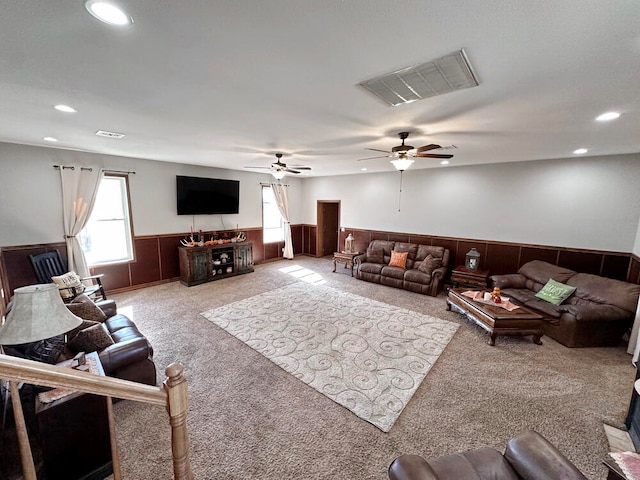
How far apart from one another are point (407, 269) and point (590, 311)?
2972 mm

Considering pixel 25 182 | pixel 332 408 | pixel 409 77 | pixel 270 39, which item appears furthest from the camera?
pixel 25 182

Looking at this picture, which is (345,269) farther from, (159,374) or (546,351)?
(159,374)

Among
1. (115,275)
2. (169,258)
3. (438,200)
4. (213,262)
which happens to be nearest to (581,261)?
(438,200)

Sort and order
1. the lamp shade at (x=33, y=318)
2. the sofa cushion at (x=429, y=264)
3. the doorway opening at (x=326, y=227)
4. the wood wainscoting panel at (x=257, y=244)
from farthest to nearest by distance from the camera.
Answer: the doorway opening at (x=326, y=227) < the wood wainscoting panel at (x=257, y=244) < the sofa cushion at (x=429, y=264) < the lamp shade at (x=33, y=318)

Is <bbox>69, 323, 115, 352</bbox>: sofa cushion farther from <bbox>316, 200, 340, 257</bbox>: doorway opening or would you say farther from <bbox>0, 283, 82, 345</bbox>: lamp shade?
<bbox>316, 200, 340, 257</bbox>: doorway opening

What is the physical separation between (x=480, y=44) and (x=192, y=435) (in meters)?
3.34

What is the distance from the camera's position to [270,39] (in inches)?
54.5

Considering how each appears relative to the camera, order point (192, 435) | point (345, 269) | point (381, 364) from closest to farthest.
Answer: point (192, 435) < point (381, 364) < point (345, 269)

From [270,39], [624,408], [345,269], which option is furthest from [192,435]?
[345,269]

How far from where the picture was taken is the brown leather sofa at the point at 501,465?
1.26 meters

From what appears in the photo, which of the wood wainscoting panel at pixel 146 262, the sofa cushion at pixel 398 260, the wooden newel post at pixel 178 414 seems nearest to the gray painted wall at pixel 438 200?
the wood wainscoting panel at pixel 146 262

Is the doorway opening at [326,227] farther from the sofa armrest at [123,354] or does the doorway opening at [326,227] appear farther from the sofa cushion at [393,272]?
the sofa armrest at [123,354]

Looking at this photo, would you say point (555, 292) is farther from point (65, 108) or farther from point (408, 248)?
point (65, 108)

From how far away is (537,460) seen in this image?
1.35 meters
